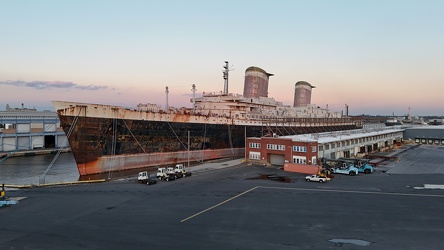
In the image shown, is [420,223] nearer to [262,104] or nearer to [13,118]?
[262,104]

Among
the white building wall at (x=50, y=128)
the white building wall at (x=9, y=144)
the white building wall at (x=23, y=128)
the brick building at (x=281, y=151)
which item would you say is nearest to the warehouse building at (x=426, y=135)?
the brick building at (x=281, y=151)

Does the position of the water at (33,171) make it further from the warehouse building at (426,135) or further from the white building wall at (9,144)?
the warehouse building at (426,135)

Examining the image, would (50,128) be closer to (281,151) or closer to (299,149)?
(281,151)

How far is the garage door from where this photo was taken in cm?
4138

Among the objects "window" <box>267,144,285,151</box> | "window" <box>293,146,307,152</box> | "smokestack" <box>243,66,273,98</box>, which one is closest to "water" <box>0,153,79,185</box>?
"window" <box>267,144,285,151</box>

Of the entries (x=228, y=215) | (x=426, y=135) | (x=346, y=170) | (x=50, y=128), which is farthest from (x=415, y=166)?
(x=50, y=128)

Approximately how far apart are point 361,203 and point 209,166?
872 inches

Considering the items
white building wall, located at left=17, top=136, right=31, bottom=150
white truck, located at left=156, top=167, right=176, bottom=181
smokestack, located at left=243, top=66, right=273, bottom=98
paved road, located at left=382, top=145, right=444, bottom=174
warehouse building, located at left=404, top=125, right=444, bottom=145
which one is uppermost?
smokestack, located at left=243, top=66, right=273, bottom=98

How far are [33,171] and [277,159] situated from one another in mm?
32411

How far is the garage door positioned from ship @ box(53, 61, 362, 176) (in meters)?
4.52

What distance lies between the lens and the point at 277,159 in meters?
41.8

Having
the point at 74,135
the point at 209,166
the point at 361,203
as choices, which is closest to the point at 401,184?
the point at 361,203

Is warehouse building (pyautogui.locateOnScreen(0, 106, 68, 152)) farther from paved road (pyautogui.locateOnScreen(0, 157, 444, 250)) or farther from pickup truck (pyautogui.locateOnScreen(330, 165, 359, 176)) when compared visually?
pickup truck (pyautogui.locateOnScreen(330, 165, 359, 176))

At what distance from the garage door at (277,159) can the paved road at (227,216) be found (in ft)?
38.1
